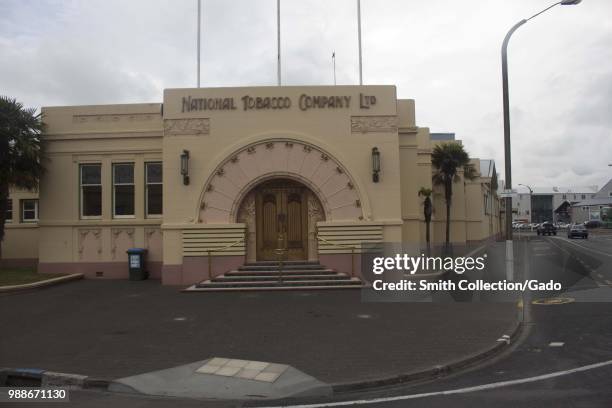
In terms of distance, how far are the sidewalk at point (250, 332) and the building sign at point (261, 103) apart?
631 centimetres

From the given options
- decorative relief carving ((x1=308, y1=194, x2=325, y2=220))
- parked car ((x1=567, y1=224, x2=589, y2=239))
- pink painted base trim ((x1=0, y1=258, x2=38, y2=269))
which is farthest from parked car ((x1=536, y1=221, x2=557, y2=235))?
pink painted base trim ((x1=0, y1=258, x2=38, y2=269))

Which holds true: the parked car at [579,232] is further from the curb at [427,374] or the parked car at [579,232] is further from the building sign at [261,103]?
the curb at [427,374]

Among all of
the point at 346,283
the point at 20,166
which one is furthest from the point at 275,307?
the point at 20,166

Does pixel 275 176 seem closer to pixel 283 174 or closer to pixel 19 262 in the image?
pixel 283 174

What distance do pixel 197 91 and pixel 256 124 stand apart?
2.27m

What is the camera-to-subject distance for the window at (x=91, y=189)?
64.8 feet

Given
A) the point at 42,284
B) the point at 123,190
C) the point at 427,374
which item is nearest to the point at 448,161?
the point at 123,190

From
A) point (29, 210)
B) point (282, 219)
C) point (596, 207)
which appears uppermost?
point (596, 207)

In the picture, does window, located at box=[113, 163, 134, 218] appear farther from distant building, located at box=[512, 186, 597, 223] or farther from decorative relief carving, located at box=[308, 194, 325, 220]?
distant building, located at box=[512, 186, 597, 223]

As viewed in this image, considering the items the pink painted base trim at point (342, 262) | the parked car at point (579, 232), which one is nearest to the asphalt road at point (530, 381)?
the pink painted base trim at point (342, 262)

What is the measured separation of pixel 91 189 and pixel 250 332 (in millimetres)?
12409

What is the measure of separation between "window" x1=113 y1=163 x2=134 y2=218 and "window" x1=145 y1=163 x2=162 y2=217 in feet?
2.02

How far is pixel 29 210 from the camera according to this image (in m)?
23.1

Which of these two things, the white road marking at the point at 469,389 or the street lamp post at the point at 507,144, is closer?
the white road marking at the point at 469,389
